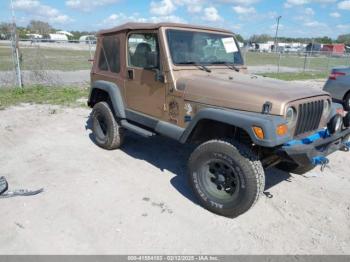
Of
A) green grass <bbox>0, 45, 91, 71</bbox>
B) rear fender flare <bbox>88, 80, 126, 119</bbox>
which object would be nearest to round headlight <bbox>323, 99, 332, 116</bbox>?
rear fender flare <bbox>88, 80, 126, 119</bbox>

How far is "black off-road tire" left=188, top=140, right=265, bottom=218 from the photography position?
3.40 m

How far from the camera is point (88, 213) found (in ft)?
12.1

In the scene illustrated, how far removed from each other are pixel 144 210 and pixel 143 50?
2167 mm

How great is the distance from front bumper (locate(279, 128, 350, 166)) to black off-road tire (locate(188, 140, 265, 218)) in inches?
13.1

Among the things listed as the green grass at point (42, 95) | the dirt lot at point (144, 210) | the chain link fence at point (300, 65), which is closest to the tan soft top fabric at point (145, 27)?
the dirt lot at point (144, 210)

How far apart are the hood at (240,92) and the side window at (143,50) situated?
0.51m

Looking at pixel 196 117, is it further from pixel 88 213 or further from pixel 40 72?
pixel 40 72

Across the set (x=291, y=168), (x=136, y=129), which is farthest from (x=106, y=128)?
(x=291, y=168)

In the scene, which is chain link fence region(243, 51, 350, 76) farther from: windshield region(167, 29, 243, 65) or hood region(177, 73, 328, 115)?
hood region(177, 73, 328, 115)

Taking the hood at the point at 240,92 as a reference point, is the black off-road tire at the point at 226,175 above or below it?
below

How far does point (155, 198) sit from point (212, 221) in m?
0.80

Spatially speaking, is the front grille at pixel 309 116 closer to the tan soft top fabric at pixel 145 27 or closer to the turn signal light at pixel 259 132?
the turn signal light at pixel 259 132

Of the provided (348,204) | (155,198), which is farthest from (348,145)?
(155,198)

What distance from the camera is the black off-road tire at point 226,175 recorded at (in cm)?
340
